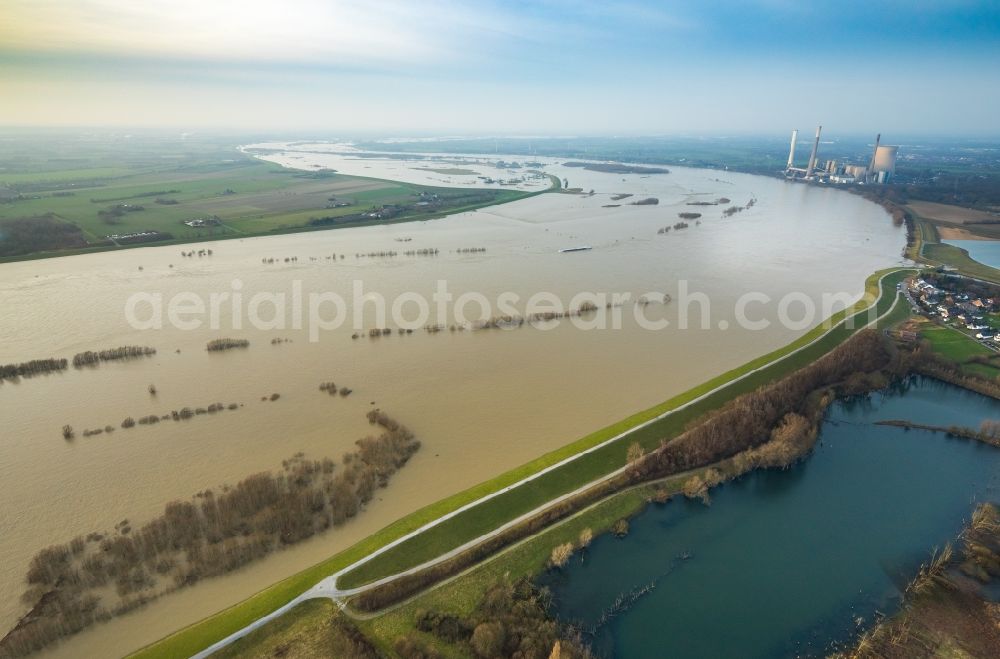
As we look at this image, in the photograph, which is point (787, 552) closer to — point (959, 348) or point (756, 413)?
point (756, 413)

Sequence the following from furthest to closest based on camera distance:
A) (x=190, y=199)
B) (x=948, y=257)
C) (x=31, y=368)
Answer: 1. (x=190, y=199)
2. (x=948, y=257)
3. (x=31, y=368)

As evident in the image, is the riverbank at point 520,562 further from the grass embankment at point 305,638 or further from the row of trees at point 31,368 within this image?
the row of trees at point 31,368

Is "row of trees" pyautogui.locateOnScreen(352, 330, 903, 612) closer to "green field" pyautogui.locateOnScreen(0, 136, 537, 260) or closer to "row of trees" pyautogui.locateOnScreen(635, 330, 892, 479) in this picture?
"row of trees" pyautogui.locateOnScreen(635, 330, 892, 479)

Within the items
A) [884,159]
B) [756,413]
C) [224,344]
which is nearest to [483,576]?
[756,413]

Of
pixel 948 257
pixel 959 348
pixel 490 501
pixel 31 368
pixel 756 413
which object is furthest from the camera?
pixel 948 257

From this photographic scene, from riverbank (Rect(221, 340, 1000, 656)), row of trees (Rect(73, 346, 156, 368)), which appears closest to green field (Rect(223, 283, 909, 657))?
riverbank (Rect(221, 340, 1000, 656))
